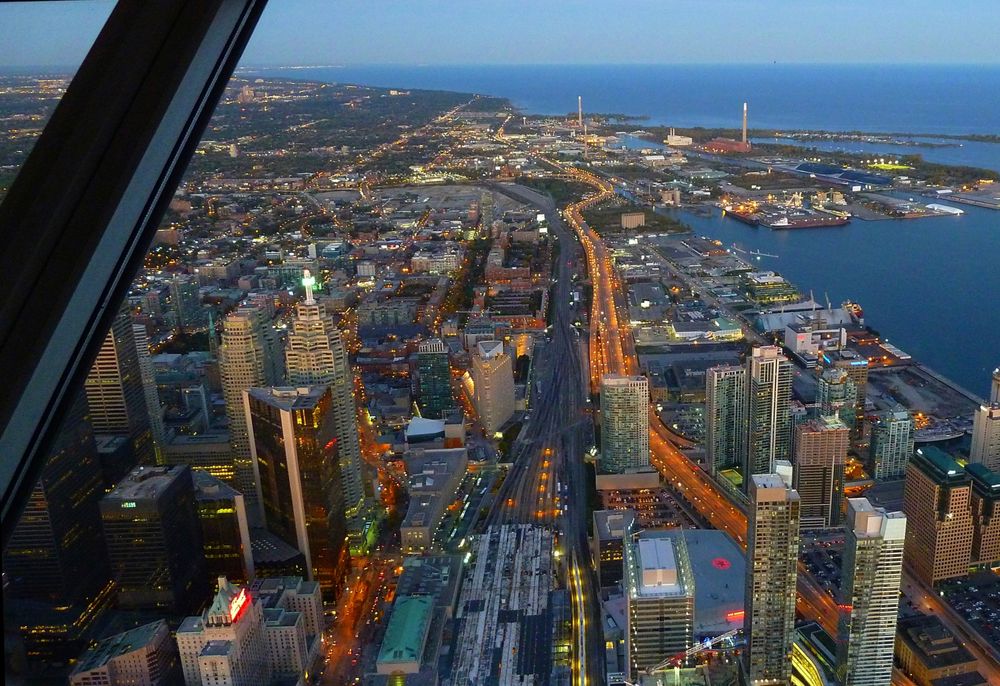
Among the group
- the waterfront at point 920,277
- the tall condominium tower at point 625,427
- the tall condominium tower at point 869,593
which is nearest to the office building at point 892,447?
the waterfront at point 920,277

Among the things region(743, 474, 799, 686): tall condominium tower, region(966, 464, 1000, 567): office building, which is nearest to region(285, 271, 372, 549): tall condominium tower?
region(743, 474, 799, 686): tall condominium tower

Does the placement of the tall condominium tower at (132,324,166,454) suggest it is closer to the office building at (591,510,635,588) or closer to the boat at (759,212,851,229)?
the office building at (591,510,635,588)

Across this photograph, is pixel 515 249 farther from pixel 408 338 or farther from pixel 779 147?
pixel 779 147

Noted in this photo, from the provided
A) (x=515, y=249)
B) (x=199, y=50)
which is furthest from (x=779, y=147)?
(x=199, y=50)

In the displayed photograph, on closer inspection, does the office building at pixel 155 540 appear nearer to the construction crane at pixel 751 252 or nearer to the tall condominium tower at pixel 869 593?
the tall condominium tower at pixel 869 593

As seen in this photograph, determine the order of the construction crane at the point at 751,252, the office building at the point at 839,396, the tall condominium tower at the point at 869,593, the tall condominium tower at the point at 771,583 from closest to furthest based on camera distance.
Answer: the tall condominium tower at the point at 869,593 → the tall condominium tower at the point at 771,583 → the office building at the point at 839,396 → the construction crane at the point at 751,252
